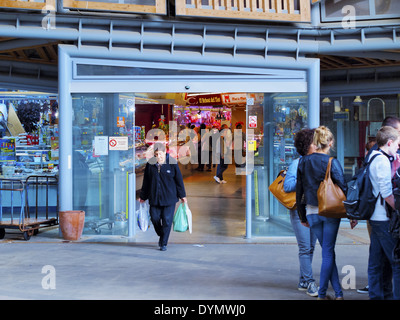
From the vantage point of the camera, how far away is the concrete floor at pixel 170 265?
730cm

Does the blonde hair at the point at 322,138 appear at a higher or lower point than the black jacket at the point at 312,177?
higher

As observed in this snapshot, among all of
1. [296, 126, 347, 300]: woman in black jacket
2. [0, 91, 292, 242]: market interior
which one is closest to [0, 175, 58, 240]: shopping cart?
[0, 91, 292, 242]: market interior

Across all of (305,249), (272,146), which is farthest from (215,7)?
(305,249)

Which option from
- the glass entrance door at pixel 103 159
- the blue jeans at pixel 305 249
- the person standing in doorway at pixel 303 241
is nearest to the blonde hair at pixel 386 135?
the person standing in doorway at pixel 303 241

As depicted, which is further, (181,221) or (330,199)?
(181,221)

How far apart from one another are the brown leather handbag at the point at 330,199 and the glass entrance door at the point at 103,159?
5.37 m

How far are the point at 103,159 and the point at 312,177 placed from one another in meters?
5.49

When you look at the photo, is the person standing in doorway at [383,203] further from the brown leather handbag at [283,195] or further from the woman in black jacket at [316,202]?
the brown leather handbag at [283,195]

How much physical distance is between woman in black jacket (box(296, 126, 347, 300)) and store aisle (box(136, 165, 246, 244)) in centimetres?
408

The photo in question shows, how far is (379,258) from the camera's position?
6449 millimetres

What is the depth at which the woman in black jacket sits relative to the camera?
6.66 metres

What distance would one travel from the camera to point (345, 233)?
11.8 m

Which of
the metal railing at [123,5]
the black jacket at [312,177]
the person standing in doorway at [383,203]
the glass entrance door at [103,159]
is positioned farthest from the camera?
the glass entrance door at [103,159]

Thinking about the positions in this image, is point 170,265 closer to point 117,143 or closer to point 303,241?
point 303,241
